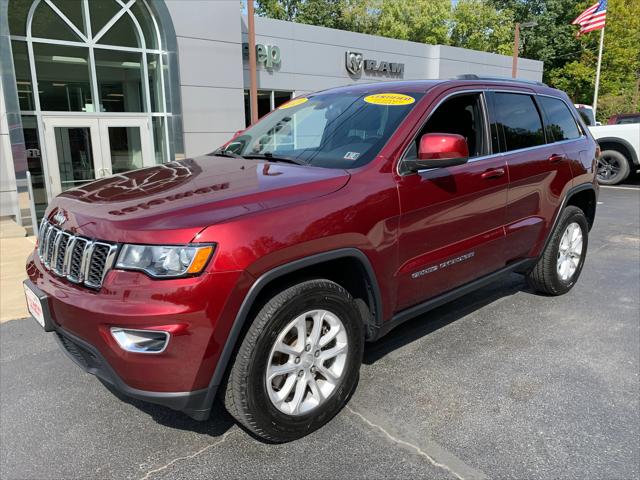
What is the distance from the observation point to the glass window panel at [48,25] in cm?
1020

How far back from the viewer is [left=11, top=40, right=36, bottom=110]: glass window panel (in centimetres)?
1005

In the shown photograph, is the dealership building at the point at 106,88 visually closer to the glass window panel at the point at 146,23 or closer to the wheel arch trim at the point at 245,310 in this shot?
the glass window panel at the point at 146,23

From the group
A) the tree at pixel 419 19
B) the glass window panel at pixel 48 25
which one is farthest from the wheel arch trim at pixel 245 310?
the tree at pixel 419 19

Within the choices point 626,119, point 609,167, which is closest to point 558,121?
point 609,167

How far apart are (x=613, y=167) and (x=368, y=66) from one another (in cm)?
933

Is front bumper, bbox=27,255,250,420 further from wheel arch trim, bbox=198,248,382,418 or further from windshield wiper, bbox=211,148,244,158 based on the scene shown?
windshield wiper, bbox=211,148,244,158

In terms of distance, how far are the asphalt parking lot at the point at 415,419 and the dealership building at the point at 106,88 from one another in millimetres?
7381

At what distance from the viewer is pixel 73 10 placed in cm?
1054

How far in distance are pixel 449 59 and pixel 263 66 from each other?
10.3 metres

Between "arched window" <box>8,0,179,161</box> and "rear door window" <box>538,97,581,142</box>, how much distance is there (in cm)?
949

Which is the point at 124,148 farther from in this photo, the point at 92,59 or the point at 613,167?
the point at 613,167

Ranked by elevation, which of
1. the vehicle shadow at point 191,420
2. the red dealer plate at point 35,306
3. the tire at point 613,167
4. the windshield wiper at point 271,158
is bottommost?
the vehicle shadow at point 191,420

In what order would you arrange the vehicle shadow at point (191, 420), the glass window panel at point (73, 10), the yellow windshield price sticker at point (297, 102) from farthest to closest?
the glass window panel at point (73, 10) → the yellow windshield price sticker at point (297, 102) → the vehicle shadow at point (191, 420)

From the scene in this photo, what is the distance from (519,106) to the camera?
4.07 meters
